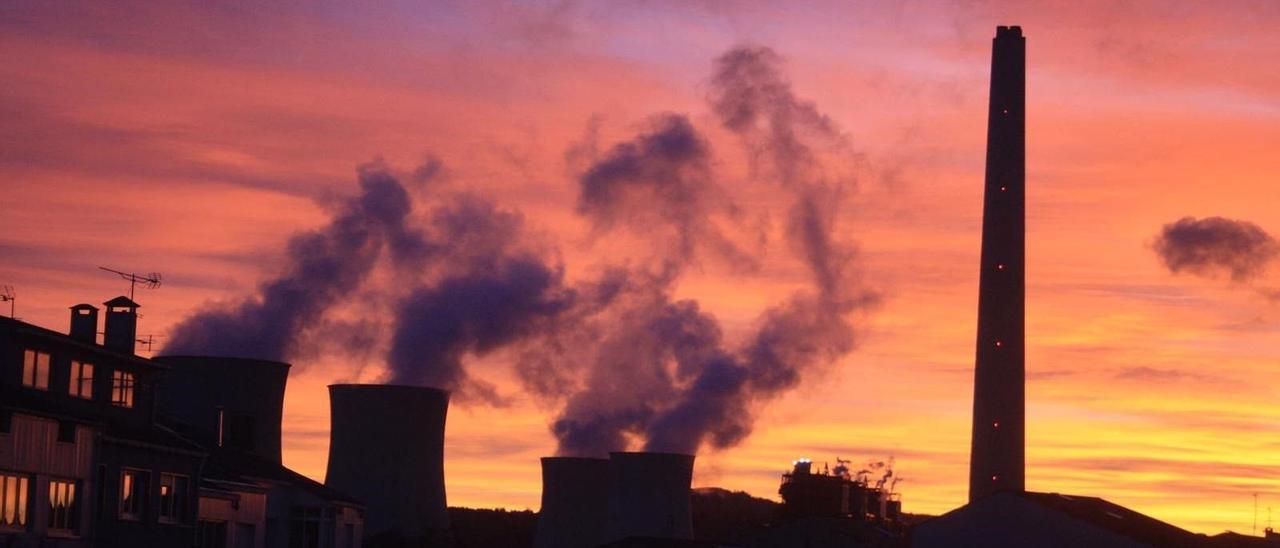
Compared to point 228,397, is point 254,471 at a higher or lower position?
lower

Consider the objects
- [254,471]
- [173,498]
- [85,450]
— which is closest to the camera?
[85,450]

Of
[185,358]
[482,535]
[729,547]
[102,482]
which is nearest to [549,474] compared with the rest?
[729,547]

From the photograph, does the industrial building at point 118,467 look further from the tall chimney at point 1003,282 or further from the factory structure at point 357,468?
the tall chimney at point 1003,282

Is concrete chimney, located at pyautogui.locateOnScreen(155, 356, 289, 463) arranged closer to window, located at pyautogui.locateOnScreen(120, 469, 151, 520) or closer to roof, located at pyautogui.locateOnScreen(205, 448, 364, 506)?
roof, located at pyautogui.locateOnScreen(205, 448, 364, 506)

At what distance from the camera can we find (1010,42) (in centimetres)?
6059

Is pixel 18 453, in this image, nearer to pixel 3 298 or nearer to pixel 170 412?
pixel 3 298

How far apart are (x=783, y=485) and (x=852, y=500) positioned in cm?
340

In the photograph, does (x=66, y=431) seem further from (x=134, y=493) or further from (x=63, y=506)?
(x=134, y=493)

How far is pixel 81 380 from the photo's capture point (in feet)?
105

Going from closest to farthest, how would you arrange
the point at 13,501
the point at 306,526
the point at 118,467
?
the point at 13,501 → the point at 118,467 → the point at 306,526

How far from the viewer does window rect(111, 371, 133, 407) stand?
33.4 m

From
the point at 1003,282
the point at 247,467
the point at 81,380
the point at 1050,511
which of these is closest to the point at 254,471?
the point at 247,467

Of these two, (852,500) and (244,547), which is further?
(852,500)

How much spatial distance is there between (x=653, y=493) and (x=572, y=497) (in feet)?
20.2
